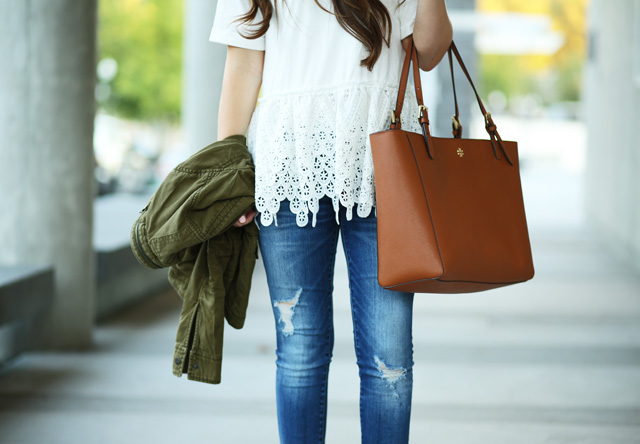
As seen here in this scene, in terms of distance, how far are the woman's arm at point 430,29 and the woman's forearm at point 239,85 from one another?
1.39ft

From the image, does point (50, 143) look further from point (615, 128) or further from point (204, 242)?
point (615, 128)

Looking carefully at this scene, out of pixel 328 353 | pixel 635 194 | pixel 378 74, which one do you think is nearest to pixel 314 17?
Answer: pixel 378 74

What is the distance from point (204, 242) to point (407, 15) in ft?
2.85

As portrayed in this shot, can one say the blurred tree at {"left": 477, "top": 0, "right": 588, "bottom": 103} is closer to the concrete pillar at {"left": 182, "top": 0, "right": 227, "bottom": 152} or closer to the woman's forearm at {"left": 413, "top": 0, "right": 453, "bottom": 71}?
the concrete pillar at {"left": 182, "top": 0, "right": 227, "bottom": 152}

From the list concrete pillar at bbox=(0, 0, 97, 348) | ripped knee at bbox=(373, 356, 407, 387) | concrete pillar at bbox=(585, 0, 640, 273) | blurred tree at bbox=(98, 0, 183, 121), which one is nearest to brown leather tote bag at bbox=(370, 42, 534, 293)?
ripped knee at bbox=(373, 356, 407, 387)

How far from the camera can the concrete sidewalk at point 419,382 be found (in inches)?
131

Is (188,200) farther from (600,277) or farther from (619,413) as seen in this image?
(600,277)

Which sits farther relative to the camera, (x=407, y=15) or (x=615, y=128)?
(x=615, y=128)

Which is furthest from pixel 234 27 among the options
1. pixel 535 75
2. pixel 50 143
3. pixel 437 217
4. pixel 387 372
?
pixel 535 75

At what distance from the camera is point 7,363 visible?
430cm

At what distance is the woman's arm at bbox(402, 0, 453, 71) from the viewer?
2.00m

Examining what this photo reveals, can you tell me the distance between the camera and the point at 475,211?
1970 millimetres

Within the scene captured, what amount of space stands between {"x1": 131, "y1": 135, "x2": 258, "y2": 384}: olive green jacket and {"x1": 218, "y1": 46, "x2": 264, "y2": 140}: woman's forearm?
63 millimetres

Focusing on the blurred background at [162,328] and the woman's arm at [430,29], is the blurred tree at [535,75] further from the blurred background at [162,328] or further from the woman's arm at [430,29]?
the woman's arm at [430,29]
